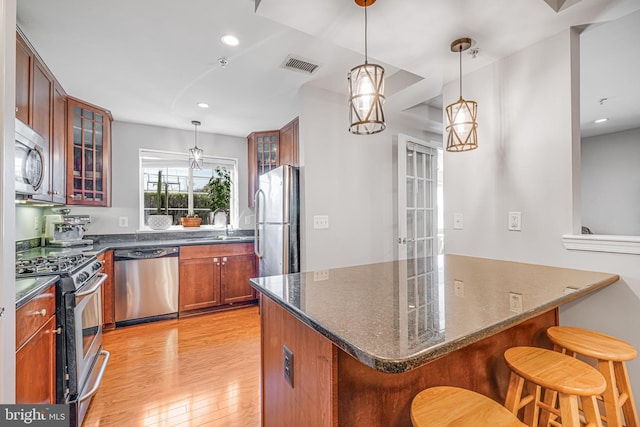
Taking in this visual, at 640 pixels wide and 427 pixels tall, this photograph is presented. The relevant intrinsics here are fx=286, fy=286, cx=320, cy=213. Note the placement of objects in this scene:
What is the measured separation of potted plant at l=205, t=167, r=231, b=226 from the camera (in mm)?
4051

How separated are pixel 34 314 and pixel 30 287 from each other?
12cm

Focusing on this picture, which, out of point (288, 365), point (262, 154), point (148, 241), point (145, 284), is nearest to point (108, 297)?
point (145, 284)

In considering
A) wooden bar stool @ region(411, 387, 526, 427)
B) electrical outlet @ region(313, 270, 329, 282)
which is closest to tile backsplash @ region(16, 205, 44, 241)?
electrical outlet @ region(313, 270, 329, 282)

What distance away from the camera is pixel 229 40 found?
6.42ft

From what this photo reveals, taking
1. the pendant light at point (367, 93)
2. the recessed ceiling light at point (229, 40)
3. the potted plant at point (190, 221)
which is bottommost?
the potted plant at point (190, 221)

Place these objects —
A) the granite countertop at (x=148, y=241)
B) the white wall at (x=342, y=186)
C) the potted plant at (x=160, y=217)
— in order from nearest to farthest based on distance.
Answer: the white wall at (x=342, y=186) < the granite countertop at (x=148, y=241) < the potted plant at (x=160, y=217)

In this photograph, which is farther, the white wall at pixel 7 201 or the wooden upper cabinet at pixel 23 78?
the wooden upper cabinet at pixel 23 78

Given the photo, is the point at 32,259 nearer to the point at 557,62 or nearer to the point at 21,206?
the point at 21,206

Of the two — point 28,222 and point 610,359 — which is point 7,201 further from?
point 28,222

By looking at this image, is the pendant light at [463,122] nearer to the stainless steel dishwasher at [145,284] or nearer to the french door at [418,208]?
the french door at [418,208]

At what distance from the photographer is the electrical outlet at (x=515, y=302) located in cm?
93

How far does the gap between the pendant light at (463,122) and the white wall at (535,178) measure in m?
0.38

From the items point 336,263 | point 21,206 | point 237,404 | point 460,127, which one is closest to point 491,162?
point 460,127

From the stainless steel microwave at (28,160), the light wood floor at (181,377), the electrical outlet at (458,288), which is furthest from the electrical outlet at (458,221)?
the stainless steel microwave at (28,160)
